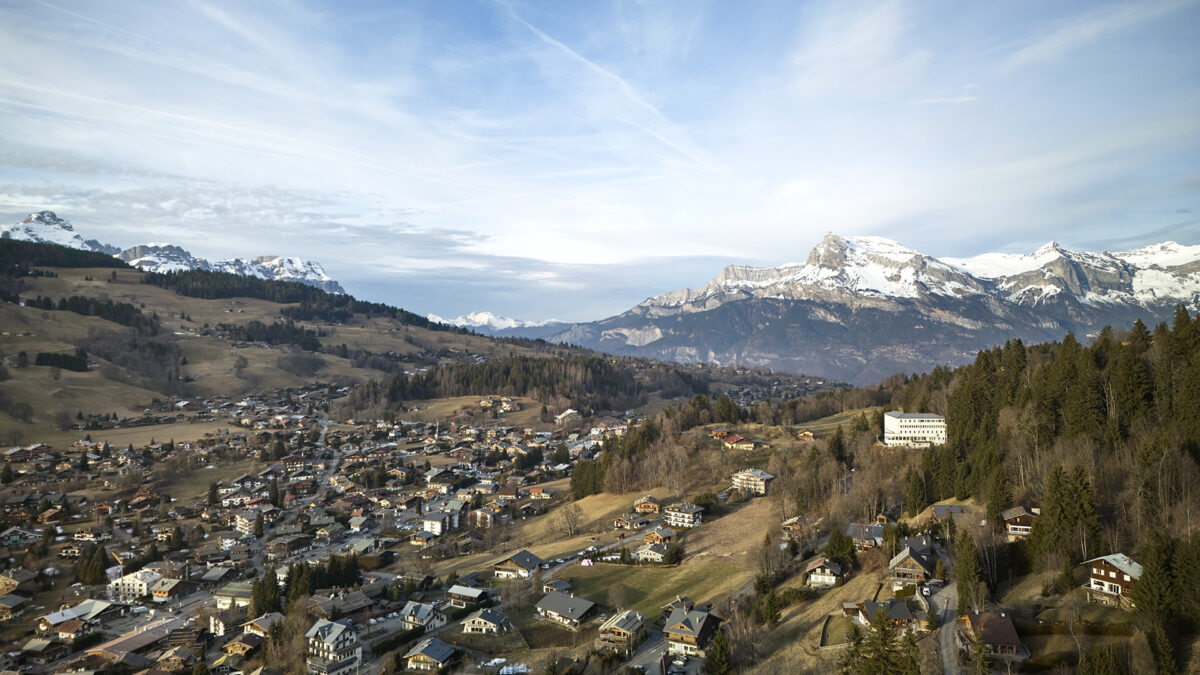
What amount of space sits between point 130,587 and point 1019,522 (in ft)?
193

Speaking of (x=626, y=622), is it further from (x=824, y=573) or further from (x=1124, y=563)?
(x=1124, y=563)

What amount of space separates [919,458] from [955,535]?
66.4ft

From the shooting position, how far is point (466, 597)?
1660 inches

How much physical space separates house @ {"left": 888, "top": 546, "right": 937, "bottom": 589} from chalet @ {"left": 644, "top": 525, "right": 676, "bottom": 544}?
18950 millimetres

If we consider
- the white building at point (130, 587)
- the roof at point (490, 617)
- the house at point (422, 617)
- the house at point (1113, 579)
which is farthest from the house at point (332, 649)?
the house at point (1113, 579)

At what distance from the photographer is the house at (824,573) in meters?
36.8

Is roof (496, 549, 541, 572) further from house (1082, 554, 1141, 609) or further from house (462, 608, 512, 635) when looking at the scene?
house (1082, 554, 1141, 609)

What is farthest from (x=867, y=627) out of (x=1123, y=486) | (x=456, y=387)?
(x=456, y=387)

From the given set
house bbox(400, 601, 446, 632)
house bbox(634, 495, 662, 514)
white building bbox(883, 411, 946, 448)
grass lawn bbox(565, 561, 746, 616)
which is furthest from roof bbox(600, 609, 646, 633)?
white building bbox(883, 411, 946, 448)

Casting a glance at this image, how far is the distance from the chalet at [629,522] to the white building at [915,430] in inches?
983

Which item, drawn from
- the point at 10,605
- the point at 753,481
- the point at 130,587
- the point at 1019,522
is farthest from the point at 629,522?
the point at 10,605

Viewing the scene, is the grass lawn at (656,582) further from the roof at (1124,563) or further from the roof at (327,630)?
the roof at (1124,563)

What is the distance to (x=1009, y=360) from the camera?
56.3 m

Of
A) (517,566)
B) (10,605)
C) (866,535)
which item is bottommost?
(10,605)
